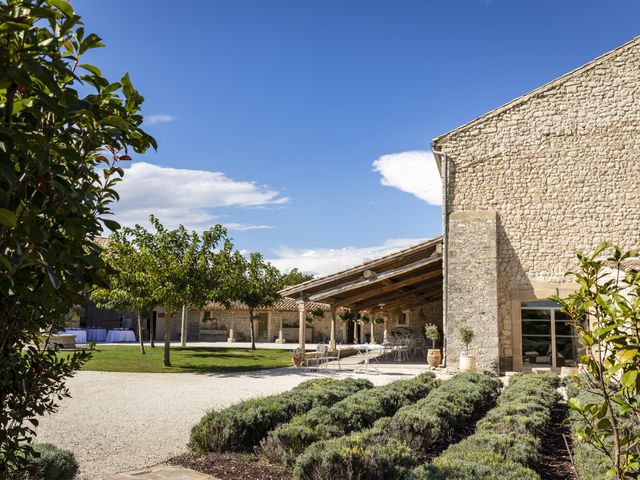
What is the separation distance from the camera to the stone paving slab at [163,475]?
4.46m

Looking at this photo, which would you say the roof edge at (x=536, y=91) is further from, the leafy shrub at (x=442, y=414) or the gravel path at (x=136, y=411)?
the leafy shrub at (x=442, y=414)

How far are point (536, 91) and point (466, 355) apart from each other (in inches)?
288

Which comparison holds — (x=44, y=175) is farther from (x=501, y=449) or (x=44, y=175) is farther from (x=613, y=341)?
(x=501, y=449)

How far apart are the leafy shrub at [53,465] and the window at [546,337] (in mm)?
12187

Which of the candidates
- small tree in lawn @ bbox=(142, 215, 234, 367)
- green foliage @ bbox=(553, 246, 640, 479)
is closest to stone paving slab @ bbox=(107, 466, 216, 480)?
green foliage @ bbox=(553, 246, 640, 479)

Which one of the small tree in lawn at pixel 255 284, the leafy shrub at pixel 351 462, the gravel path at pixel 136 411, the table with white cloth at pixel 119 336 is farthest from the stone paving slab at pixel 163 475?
the table with white cloth at pixel 119 336

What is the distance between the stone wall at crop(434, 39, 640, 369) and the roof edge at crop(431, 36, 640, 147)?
3cm

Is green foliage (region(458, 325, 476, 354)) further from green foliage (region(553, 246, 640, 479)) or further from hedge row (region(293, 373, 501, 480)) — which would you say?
green foliage (region(553, 246, 640, 479))

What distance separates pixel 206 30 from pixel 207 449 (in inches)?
214

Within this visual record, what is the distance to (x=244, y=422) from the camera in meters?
5.84

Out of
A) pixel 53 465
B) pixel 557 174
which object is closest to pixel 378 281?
pixel 557 174

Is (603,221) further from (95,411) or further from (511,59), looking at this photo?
(95,411)

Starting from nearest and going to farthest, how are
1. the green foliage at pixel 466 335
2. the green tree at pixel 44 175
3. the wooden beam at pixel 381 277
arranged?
the green tree at pixel 44 175, the green foliage at pixel 466 335, the wooden beam at pixel 381 277

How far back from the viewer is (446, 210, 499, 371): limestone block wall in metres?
13.6
